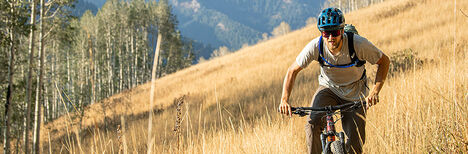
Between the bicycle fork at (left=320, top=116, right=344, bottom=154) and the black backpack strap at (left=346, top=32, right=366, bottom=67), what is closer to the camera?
the bicycle fork at (left=320, top=116, right=344, bottom=154)

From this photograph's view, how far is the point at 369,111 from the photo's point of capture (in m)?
3.97

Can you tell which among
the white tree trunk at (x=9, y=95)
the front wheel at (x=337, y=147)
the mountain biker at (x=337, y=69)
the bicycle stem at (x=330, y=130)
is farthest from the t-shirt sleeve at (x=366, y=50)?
the white tree trunk at (x=9, y=95)

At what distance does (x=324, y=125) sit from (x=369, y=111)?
4.90 ft

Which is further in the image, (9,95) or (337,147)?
(9,95)

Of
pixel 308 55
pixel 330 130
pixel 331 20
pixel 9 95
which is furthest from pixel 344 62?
pixel 9 95

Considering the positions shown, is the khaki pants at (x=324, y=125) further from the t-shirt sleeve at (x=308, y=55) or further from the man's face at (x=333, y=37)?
the man's face at (x=333, y=37)

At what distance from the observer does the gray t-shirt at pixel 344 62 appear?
266 cm

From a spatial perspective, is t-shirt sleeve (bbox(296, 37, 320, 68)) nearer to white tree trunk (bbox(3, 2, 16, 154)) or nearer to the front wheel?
the front wheel

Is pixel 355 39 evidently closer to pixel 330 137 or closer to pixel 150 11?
pixel 330 137

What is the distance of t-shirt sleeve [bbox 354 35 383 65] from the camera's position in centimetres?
262

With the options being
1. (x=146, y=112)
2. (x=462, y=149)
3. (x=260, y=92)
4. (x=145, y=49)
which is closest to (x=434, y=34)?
(x=260, y=92)

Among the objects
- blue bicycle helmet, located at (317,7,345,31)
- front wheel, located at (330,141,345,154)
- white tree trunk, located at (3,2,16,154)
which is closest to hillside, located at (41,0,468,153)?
front wheel, located at (330,141,345,154)

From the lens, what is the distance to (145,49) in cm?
4797

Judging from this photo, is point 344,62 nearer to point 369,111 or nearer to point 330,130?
point 330,130
